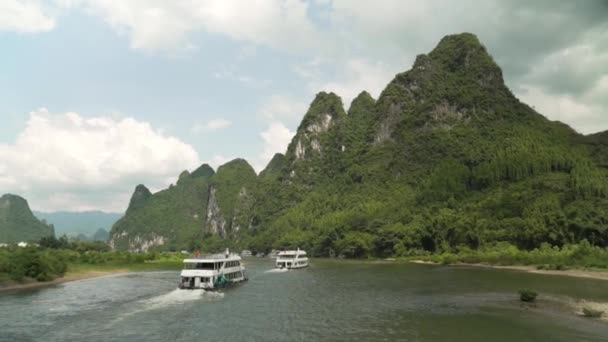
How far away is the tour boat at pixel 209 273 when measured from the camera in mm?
53406

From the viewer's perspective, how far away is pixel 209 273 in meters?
53.4

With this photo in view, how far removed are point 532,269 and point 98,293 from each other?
67.0 metres

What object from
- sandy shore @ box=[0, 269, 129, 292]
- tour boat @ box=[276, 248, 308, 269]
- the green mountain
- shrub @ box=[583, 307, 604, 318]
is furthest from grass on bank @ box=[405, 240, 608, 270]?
sandy shore @ box=[0, 269, 129, 292]

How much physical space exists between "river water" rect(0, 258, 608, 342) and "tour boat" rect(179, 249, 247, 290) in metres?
1.88

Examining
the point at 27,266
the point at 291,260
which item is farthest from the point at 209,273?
the point at 291,260

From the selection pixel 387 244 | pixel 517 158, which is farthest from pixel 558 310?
pixel 517 158

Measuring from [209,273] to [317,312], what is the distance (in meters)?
18.7

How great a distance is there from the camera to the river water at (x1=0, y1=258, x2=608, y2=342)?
30797 millimetres

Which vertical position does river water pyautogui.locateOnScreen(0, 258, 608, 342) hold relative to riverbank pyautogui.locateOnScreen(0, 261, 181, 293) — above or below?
below

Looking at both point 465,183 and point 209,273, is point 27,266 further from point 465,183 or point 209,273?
point 465,183

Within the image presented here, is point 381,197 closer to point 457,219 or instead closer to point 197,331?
point 457,219

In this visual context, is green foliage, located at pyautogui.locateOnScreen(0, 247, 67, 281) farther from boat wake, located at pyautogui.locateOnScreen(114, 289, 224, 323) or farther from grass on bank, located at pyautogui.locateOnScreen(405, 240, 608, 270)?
grass on bank, located at pyautogui.locateOnScreen(405, 240, 608, 270)

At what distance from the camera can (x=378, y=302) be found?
43.8 meters

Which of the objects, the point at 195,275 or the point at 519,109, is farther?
the point at 519,109
